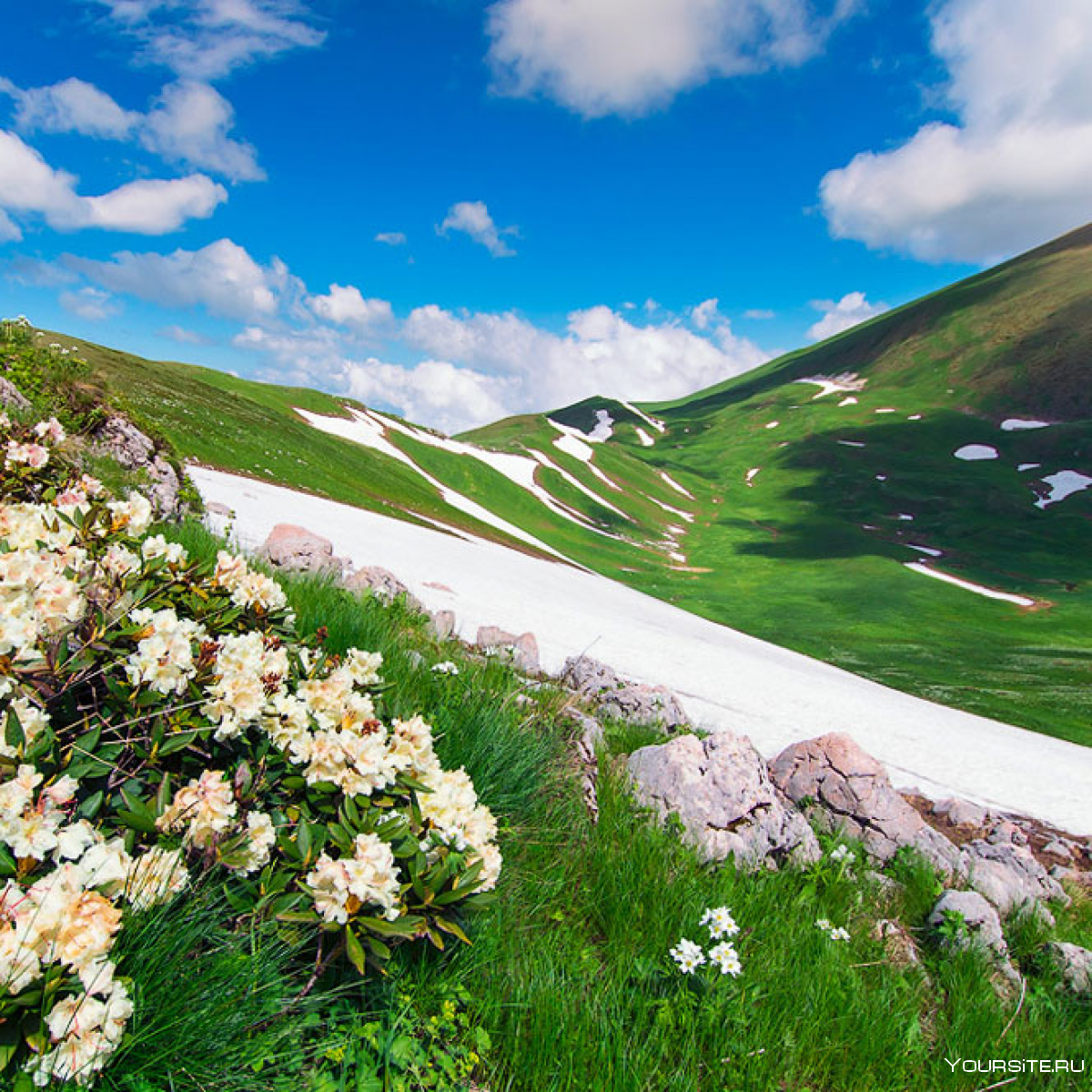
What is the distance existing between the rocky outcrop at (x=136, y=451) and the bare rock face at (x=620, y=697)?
7347 millimetres

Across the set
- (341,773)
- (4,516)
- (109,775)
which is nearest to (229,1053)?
(341,773)

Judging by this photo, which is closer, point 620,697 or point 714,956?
point 714,956

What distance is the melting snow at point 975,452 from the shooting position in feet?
377

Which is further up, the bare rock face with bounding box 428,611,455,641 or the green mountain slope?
the green mountain slope

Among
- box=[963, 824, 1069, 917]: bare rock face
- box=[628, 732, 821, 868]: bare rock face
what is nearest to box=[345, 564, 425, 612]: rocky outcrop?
box=[628, 732, 821, 868]: bare rock face

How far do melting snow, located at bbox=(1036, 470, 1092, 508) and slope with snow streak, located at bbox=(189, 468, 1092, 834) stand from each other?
3535 inches

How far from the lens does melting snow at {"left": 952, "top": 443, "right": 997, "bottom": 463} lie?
114812 millimetres

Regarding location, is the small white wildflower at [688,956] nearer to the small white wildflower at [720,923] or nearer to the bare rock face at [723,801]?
the small white wildflower at [720,923]

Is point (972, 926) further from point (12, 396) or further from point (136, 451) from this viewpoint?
point (12, 396)

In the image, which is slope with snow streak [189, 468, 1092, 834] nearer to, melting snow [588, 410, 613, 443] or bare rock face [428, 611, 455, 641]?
bare rock face [428, 611, 455, 641]

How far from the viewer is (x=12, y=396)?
9820mm

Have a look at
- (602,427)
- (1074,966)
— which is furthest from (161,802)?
(602,427)

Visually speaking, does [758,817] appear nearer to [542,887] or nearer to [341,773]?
[542,887]

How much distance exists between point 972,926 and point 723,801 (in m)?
2.26
